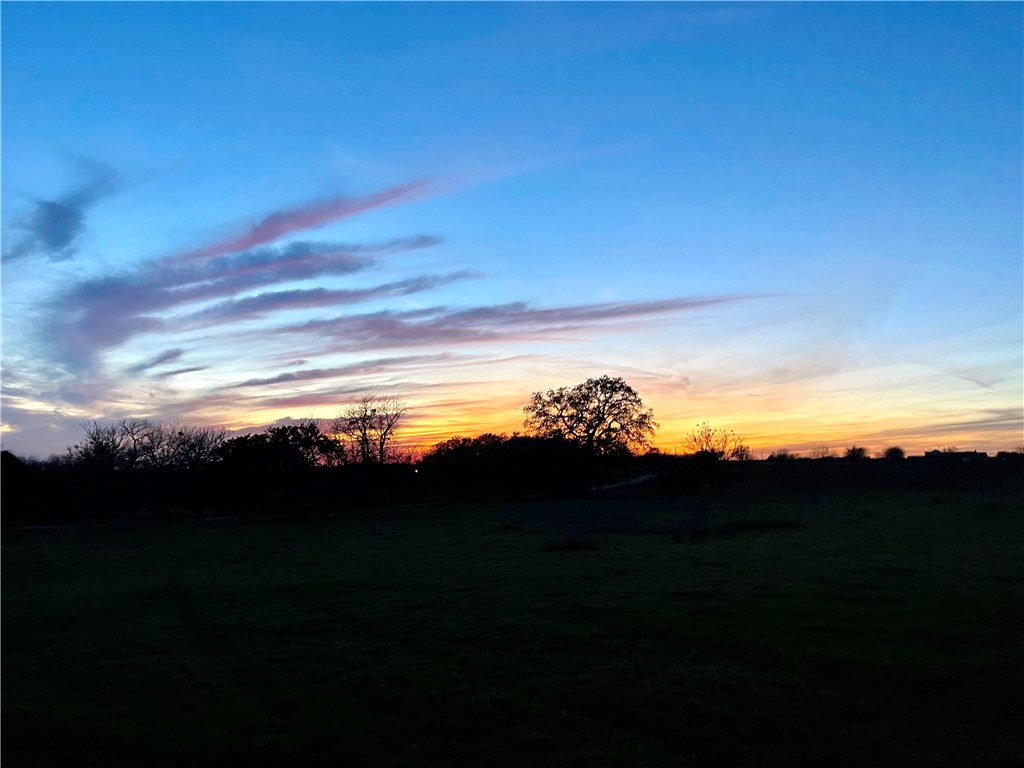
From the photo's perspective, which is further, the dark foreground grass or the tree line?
the tree line

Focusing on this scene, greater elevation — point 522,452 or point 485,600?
point 522,452

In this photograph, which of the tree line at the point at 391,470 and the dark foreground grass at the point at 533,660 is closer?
the dark foreground grass at the point at 533,660

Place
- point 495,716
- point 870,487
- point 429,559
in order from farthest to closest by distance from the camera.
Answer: point 870,487
point 429,559
point 495,716

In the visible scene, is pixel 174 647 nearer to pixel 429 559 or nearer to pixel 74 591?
pixel 74 591

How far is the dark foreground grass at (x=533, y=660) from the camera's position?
7.48 m

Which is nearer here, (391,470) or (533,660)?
(533,660)

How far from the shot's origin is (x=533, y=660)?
33.9 ft

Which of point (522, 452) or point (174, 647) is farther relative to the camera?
point (522, 452)

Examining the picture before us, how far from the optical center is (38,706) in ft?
29.1

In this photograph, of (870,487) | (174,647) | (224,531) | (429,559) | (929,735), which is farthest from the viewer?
(870,487)

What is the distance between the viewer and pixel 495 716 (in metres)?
8.24

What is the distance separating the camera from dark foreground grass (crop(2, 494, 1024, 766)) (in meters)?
7.48

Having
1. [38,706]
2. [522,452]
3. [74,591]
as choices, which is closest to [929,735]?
[38,706]

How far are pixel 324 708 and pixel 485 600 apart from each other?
6.22 meters
